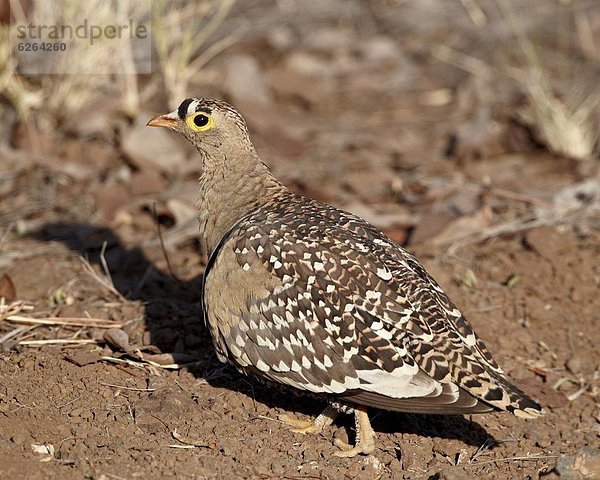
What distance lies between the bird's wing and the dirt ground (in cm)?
44

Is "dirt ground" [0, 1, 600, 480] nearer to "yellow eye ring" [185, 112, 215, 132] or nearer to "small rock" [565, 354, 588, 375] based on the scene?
"small rock" [565, 354, 588, 375]

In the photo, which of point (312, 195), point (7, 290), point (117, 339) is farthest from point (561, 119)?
point (7, 290)

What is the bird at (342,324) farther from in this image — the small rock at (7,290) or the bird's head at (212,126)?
the small rock at (7,290)

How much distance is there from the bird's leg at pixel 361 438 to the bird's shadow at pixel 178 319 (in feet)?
1.03

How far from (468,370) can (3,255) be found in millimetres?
3935

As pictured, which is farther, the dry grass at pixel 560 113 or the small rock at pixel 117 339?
the dry grass at pixel 560 113

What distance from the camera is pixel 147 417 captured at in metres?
4.96

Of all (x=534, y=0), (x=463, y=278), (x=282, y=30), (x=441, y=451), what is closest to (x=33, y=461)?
(x=441, y=451)

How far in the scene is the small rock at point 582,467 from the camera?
450 centimetres

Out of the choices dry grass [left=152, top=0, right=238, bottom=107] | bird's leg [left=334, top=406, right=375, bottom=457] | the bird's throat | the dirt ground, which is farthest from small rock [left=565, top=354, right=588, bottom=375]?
dry grass [left=152, top=0, right=238, bottom=107]

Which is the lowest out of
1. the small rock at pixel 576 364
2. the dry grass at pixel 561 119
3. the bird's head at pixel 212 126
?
the small rock at pixel 576 364

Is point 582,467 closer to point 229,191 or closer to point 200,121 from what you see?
point 229,191

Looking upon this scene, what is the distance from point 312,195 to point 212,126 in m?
2.59

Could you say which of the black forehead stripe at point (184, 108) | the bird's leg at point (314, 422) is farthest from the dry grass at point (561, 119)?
the bird's leg at point (314, 422)
